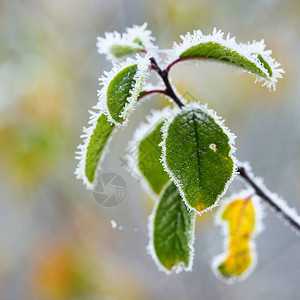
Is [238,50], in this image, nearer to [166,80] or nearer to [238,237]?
[166,80]

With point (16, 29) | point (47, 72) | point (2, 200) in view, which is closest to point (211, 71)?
point (47, 72)

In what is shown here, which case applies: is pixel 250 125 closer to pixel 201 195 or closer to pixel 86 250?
pixel 86 250

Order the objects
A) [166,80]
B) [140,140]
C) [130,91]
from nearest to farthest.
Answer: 1. [130,91]
2. [166,80]
3. [140,140]

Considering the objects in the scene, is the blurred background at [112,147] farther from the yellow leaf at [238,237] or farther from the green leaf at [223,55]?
the green leaf at [223,55]

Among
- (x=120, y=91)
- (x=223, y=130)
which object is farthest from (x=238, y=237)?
(x=120, y=91)

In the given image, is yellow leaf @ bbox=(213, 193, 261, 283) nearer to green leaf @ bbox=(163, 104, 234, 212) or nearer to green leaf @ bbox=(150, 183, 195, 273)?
green leaf @ bbox=(150, 183, 195, 273)

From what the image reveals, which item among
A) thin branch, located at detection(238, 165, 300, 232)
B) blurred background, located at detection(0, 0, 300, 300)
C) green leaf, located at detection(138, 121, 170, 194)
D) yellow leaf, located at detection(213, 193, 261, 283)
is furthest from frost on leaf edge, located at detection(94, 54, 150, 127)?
blurred background, located at detection(0, 0, 300, 300)
